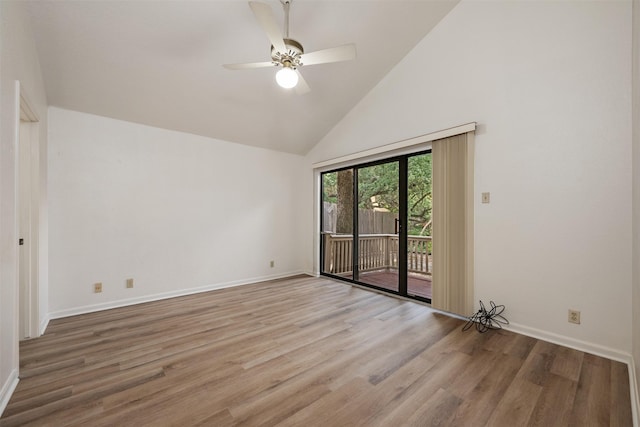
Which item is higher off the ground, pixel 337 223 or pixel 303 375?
pixel 337 223

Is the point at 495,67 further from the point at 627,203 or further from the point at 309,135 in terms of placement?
the point at 309,135

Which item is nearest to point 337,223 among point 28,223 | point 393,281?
point 393,281

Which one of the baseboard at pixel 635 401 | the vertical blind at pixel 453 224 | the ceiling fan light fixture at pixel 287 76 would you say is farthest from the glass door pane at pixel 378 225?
the baseboard at pixel 635 401

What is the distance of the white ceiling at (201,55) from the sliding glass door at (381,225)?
1316 mm

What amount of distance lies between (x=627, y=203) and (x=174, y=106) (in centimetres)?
466

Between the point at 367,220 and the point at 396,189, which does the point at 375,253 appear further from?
the point at 396,189

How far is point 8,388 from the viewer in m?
1.64

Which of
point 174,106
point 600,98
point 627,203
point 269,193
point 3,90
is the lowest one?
point 627,203

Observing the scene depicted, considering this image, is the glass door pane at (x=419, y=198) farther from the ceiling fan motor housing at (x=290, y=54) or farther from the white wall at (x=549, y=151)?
the ceiling fan motor housing at (x=290, y=54)

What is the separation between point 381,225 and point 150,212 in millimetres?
3346

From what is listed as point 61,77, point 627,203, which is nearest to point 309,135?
point 61,77

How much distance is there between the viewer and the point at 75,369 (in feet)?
6.39

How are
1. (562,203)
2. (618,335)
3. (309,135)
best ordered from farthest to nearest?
(309,135) → (562,203) → (618,335)

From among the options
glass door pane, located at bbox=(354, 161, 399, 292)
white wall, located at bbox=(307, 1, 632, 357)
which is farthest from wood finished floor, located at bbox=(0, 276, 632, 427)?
glass door pane, located at bbox=(354, 161, 399, 292)
